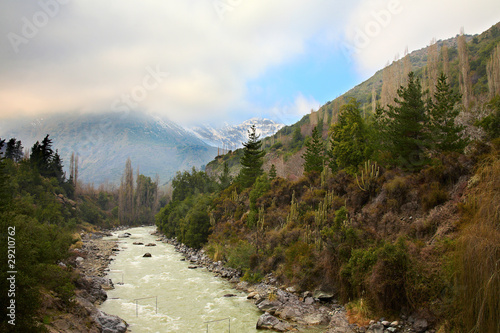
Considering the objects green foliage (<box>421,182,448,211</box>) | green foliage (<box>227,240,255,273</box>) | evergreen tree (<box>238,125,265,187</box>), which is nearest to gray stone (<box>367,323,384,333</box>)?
green foliage (<box>421,182,448,211</box>)

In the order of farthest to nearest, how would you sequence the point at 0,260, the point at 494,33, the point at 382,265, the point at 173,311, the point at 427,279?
the point at 494,33
the point at 173,311
the point at 382,265
the point at 427,279
the point at 0,260

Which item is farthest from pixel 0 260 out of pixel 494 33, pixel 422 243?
pixel 494 33

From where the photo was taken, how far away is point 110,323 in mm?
11641

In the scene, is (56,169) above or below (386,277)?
above

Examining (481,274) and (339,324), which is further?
(339,324)

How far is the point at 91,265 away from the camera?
2500cm

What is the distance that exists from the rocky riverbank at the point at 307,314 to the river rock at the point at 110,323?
19.2 ft

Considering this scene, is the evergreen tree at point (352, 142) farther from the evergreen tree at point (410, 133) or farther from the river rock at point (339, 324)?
the river rock at point (339, 324)

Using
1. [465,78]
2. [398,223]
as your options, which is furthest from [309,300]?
[465,78]

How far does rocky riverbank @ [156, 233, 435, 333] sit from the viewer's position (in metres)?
10.7

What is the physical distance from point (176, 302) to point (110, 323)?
→ 4826 millimetres

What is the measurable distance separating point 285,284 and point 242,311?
422cm

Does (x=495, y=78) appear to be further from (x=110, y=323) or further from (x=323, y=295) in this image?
(x=110, y=323)

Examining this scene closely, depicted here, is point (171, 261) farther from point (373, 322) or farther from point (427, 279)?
point (427, 279)
